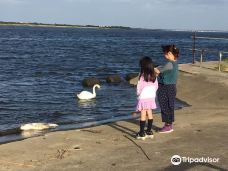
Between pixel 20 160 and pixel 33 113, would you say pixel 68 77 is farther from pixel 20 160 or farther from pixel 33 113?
pixel 20 160

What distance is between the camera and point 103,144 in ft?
31.9

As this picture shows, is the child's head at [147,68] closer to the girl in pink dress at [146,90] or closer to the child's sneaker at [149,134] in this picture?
the girl in pink dress at [146,90]

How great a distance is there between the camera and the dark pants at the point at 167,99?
10.4 metres

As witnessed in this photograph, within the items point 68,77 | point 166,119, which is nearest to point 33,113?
point 166,119

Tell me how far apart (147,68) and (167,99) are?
3.54ft

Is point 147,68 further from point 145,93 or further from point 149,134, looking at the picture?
point 149,134

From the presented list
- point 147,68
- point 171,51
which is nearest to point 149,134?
point 147,68

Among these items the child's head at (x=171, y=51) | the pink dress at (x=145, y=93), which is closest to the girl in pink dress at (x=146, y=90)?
the pink dress at (x=145, y=93)

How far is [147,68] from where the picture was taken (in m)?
9.67

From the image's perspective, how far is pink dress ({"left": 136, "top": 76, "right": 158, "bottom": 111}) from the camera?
9859 millimetres

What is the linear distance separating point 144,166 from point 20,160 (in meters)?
2.16

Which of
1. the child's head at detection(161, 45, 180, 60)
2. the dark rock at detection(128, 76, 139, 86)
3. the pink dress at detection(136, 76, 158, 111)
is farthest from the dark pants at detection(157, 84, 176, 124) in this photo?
the dark rock at detection(128, 76, 139, 86)

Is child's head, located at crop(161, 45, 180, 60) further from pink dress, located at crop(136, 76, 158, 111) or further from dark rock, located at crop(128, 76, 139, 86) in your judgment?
dark rock, located at crop(128, 76, 139, 86)

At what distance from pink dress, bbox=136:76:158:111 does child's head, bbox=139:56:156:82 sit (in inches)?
Answer: 4.3
